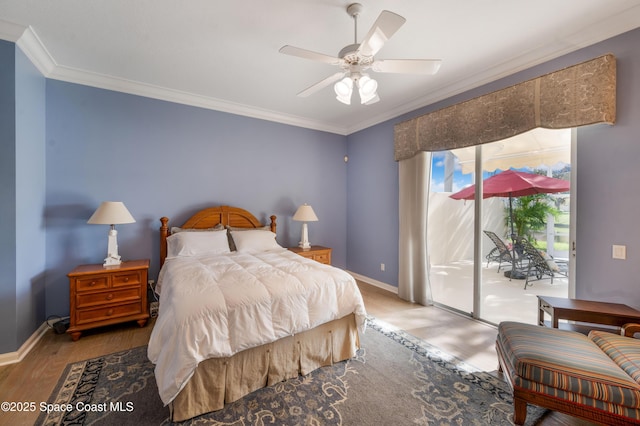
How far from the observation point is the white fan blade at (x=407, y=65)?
1.97 meters

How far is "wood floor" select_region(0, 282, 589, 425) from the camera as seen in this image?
1903mm

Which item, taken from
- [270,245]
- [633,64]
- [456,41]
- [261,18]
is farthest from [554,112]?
[270,245]

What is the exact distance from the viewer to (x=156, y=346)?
1.70m

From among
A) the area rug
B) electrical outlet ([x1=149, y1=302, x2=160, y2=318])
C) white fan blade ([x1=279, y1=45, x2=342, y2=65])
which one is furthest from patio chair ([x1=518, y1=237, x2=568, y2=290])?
electrical outlet ([x1=149, y1=302, x2=160, y2=318])

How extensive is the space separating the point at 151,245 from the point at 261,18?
2.90m

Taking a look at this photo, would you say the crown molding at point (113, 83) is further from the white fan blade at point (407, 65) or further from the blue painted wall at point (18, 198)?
the white fan blade at point (407, 65)

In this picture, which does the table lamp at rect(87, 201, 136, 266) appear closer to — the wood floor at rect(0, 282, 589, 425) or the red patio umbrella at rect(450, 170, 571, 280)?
the wood floor at rect(0, 282, 589, 425)

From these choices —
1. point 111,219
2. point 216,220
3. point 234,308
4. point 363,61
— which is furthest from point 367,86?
point 111,219

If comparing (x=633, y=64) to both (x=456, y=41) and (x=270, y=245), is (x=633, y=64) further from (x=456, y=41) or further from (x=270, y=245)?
(x=270, y=245)

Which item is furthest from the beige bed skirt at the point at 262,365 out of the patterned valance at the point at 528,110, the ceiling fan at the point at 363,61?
the patterned valance at the point at 528,110

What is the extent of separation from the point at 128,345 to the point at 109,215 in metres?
1.33

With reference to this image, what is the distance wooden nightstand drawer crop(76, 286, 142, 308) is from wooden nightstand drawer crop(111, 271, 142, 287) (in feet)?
0.22

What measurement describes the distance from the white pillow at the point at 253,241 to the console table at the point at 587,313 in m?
2.94

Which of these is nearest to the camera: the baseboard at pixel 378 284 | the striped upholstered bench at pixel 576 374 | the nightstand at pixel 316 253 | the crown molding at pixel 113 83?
the striped upholstered bench at pixel 576 374
